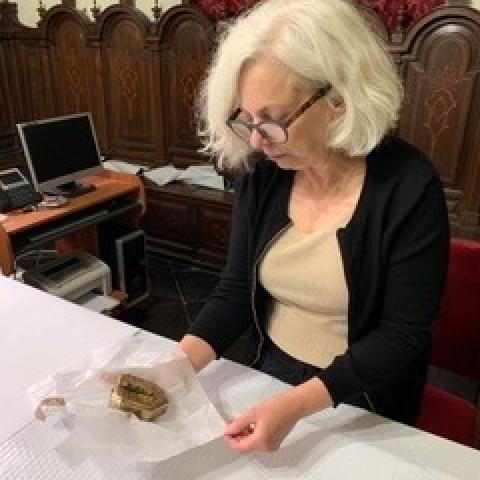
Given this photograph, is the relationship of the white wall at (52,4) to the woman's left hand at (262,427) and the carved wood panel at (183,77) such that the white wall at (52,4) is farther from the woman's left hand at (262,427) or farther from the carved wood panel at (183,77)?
the woman's left hand at (262,427)

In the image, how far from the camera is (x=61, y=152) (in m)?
2.38

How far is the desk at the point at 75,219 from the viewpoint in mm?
2020

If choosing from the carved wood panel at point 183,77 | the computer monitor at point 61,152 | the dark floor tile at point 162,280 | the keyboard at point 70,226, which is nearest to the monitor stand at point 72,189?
the computer monitor at point 61,152

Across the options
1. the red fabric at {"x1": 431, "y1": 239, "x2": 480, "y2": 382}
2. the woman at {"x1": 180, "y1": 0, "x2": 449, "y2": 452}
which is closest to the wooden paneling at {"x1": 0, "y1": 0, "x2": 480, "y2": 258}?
the red fabric at {"x1": 431, "y1": 239, "x2": 480, "y2": 382}

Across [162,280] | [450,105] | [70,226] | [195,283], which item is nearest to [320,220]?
[70,226]

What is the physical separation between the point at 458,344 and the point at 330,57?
0.76m

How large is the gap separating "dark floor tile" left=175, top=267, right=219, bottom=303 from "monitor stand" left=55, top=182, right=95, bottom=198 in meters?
0.78

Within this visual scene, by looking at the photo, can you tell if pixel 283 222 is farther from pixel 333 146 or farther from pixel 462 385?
pixel 462 385

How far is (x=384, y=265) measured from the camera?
931mm

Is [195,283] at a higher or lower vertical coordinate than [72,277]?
lower

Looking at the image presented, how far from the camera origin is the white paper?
75cm

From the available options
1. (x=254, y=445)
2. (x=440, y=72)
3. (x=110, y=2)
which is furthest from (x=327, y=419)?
(x=110, y=2)

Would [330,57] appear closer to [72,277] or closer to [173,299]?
[72,277]

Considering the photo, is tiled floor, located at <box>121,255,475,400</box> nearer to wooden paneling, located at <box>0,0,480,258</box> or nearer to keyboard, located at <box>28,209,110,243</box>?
wooden paneling, located at <box>0,0,480,258</box>
